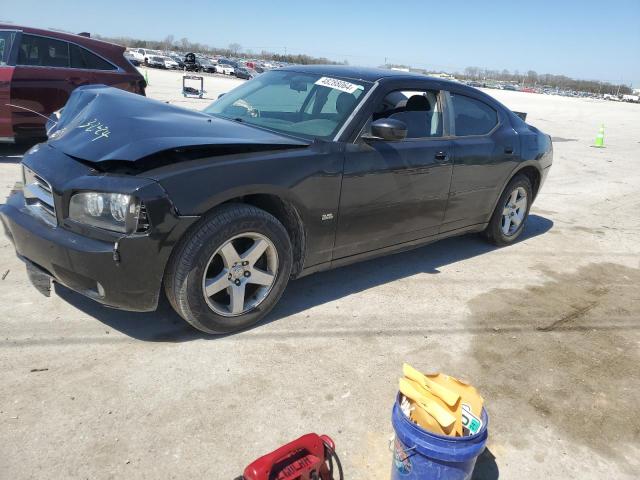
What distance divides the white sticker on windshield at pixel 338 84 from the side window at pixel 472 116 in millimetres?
1055

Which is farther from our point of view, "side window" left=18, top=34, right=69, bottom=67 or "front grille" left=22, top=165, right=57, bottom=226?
"side window" left=18, top=34, right=69, bottom=67

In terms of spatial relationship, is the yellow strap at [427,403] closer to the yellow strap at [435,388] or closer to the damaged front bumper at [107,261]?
the yellow strap at [435,388]

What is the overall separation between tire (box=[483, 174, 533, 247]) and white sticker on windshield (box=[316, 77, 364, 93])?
211 centimetres

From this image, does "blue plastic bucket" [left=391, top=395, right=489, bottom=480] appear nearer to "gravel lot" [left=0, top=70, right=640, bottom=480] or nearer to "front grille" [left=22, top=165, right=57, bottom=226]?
"gravel lot" [left=0, top=70, right=640, bottom=480]

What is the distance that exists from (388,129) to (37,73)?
550 centimetres

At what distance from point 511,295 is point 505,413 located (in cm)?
173

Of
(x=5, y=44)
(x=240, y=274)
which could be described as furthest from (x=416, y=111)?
(x=5, y=44)

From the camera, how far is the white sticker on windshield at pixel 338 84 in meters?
3.86

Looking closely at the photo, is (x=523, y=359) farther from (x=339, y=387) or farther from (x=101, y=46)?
(x=101, y=46)

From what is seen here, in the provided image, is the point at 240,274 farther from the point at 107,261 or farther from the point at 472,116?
the point at 472,116

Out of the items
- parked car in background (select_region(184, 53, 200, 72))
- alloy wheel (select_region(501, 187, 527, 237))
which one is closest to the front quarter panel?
alloy wheel (select_region(501, 187, 527, 237))

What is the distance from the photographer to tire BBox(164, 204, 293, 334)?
2.88 metres

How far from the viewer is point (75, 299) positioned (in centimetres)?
346

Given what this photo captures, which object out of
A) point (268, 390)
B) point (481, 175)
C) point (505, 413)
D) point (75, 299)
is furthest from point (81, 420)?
point (481, 175)
